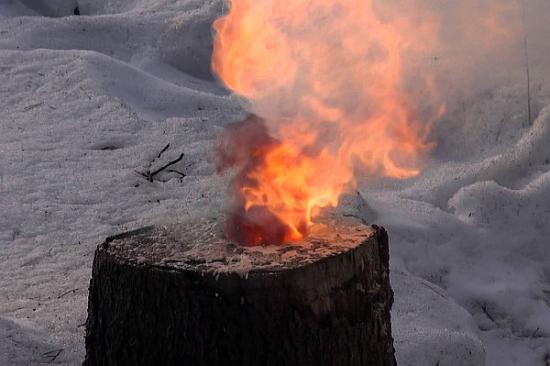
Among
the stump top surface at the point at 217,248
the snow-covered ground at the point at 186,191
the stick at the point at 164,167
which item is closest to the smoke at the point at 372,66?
the snow-covered ground at the point at 186,191

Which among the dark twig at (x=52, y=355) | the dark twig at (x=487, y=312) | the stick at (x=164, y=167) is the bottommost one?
the dark twig at (x=487, y=312)

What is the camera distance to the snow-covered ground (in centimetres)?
359

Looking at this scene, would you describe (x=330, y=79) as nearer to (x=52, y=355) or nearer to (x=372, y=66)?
(x=372, y=66)

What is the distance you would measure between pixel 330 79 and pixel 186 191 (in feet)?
7.28

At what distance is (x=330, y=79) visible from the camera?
6.47m

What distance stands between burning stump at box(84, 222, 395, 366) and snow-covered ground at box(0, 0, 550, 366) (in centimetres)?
56

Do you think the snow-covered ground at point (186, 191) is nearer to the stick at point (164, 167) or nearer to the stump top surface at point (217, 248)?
the stick at point (164, 167)

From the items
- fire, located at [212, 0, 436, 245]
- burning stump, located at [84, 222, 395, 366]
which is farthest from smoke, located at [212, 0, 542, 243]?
burning stump, located at [84, 222, 395, 366]

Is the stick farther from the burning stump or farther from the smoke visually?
the burning stump

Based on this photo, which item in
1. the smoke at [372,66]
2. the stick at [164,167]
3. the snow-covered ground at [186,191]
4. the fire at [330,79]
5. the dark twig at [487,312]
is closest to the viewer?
the snow-covered ground at [186,191]

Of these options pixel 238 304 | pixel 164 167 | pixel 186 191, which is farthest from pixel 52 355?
pixel 164 167

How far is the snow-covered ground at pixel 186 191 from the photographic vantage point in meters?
3.59

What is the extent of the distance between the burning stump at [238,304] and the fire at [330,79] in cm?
72

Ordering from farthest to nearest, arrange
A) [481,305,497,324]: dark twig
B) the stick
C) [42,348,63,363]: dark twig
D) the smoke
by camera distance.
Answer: the smoke, the stick, [481,305,497,324]: dark twig, [42,348,63,363]: dark twig
